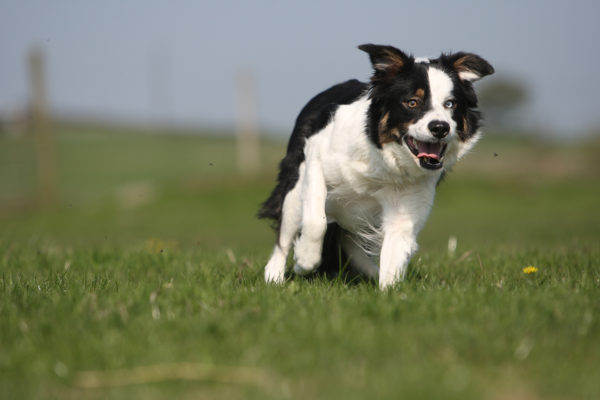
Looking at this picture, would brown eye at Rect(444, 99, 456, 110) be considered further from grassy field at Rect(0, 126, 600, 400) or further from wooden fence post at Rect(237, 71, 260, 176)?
wooden fence post at Rect(237, 71, 260, 176)

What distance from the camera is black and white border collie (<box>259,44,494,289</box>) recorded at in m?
4.45

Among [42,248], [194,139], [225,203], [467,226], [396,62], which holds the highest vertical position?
[396,62]

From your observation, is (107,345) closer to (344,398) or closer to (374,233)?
(344,398)

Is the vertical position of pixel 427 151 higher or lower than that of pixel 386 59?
lower

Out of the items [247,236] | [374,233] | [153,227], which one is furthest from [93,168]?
[374,233]

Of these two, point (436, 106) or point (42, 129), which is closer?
point (436, 106)

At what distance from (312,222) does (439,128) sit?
1.19 meters

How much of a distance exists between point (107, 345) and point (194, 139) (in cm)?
4901

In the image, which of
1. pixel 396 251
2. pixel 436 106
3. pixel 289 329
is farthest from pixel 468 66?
pixel 289 329

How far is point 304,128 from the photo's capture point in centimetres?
546

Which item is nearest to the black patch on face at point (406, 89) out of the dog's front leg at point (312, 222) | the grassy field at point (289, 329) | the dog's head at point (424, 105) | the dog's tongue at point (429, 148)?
the dog's head at point (424, 105)

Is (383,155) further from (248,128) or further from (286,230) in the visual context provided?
(248,128)

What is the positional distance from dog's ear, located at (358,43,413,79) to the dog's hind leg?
1.13m

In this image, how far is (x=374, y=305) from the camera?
11.9 feet
